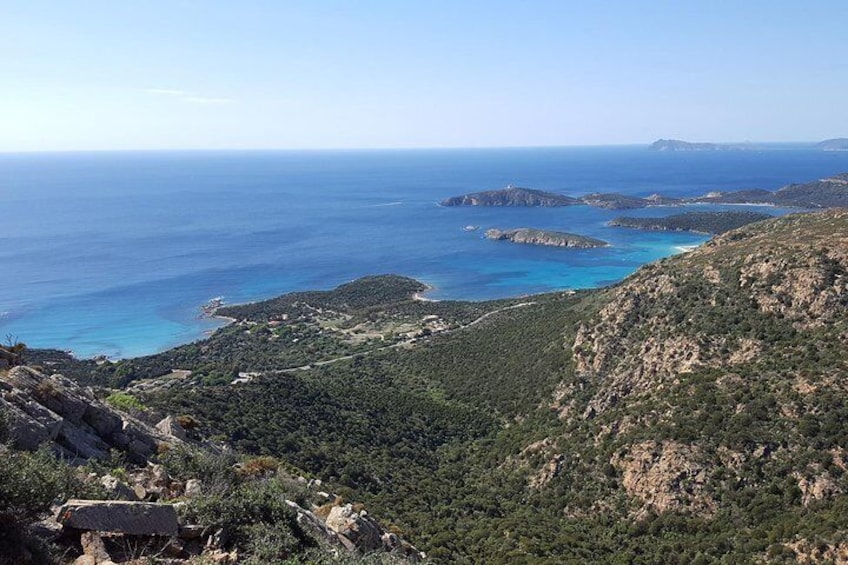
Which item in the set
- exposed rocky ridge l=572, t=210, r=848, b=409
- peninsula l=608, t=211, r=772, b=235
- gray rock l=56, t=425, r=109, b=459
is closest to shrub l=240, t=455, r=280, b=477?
gray rock l=56, t=425, r=109, b=459

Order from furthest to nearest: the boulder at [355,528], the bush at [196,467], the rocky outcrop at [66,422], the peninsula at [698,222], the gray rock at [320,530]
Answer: the peninsula at [698,222] → the boulder at [355,528] → the bush at [196,467] → the rocky outcrop at [66,422] → the gray rock at [320,530]

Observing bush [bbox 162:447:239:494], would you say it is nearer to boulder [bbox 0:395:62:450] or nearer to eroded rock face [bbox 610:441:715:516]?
boulder [bbox 0:395:62:450]

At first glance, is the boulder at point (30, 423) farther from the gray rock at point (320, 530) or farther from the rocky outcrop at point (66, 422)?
the gray rock at point (320, 530)

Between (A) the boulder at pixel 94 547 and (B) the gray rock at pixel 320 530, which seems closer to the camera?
(A) the boulder at pixel 94 547

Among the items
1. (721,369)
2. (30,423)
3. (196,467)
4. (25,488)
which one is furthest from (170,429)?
(721,369)

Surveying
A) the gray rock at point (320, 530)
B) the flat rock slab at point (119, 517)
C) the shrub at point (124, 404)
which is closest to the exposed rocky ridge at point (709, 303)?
the gray rock at point (320, 530)

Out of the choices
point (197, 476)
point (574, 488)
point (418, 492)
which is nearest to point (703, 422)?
point (574, 488)

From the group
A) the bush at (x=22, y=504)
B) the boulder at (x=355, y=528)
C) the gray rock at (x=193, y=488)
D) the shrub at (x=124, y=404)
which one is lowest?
the boulder at (x=355, y=528)
